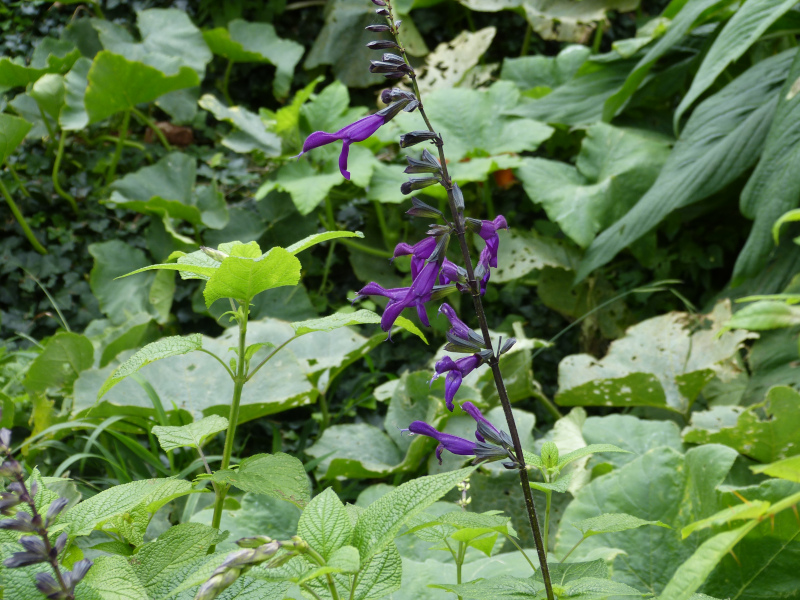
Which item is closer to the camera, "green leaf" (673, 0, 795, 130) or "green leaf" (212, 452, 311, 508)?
"green leaf" (212, 452, 311, 508)

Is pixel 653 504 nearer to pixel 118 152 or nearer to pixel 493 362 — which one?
pixel 493 362

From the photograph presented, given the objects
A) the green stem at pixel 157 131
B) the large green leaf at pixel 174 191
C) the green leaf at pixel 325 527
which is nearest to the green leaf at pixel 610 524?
the green leaf at pixel 325 527

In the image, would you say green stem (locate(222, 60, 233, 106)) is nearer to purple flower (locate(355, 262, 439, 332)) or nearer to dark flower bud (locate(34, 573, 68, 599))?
purple flower (locate(355, 262, 439, 332))

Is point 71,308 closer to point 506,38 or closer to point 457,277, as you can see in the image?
point 457,277

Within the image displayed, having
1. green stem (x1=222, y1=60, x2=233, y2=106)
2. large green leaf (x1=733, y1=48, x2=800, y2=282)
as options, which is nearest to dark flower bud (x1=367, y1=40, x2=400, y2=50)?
large green leaf (x1=733, y1=48, x2=800, y2=282)

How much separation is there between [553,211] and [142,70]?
187cm

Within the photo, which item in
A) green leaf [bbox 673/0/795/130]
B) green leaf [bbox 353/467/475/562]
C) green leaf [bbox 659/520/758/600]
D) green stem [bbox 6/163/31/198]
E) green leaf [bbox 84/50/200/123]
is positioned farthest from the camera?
green stem [bbox 6/163/31/198]

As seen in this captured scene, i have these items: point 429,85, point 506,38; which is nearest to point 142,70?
point 429,85

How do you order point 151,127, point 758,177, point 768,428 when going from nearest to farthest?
1. point 768,428
2. point 758,177
3. point 151,127

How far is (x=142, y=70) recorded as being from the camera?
9.37ft

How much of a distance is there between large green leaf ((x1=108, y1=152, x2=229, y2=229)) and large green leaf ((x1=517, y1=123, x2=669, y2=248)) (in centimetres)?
137

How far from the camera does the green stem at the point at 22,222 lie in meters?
2.89

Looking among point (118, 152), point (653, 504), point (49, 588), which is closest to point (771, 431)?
point (653, 504)

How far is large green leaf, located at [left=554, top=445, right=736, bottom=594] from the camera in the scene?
131cm
